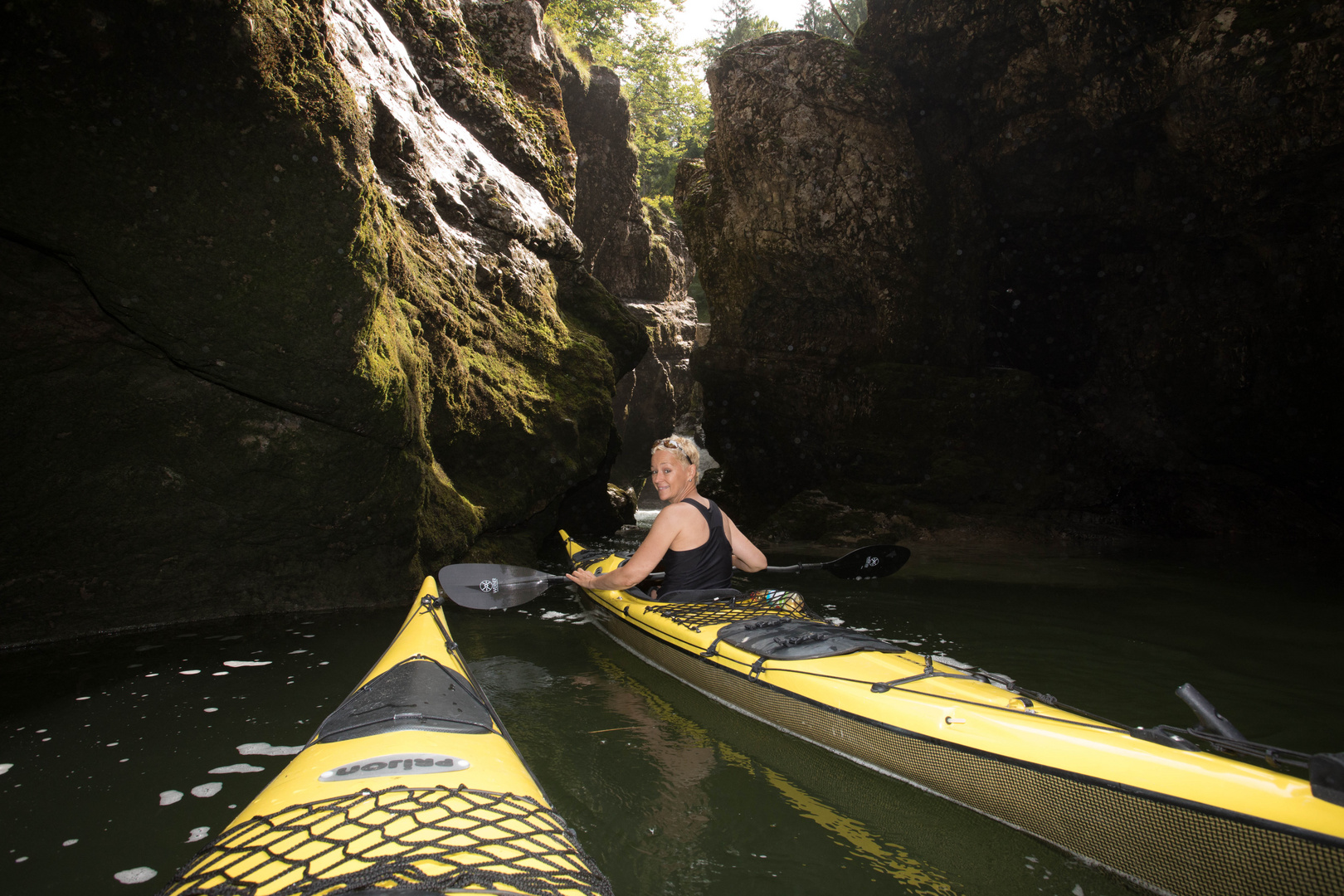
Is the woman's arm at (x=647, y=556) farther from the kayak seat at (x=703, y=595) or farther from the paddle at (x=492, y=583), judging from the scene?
the paddle at (x=492, y=583)

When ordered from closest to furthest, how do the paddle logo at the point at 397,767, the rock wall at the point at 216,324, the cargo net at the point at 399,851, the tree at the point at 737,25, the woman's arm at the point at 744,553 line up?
the cargo net at the point at 399,851 < the paddle logo at the point at 397,767 < the rock wall at the point at 216,324 < the woman's arm at the point at 744,553 < the tree at the point at 737,25

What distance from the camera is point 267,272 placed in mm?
4340

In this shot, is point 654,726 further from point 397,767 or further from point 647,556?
point 397,767

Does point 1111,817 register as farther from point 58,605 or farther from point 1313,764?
point 58,605

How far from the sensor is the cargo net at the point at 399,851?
1456 millimetres

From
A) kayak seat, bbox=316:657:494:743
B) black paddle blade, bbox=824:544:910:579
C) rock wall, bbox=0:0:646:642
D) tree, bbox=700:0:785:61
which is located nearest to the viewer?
kayak seat, bbox=316:657:494:743

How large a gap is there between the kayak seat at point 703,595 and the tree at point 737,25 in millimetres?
29786

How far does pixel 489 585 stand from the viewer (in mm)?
4871

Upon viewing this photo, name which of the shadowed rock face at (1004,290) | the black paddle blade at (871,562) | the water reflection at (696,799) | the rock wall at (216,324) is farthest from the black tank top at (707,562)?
the shadowed rock face at (1004,290)

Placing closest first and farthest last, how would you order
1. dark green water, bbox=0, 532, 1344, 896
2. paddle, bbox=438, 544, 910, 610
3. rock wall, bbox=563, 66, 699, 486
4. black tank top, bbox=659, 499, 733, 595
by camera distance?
dark green water, bbox=0, 532, 1344, 896 < black tank top, bbox=659, 499, 733, 595 < paddle, bbox=438, 544, 910, 610 < rock wall, bbox=563, 66, 699, 486

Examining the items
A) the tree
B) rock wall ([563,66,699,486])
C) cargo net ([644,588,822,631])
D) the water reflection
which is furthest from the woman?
the tree

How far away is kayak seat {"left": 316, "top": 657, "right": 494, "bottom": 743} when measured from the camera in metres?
2.36

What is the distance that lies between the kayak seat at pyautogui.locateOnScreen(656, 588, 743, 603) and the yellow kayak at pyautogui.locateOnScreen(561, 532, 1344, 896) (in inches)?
10.2

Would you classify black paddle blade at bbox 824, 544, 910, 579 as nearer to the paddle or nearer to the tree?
the paddle
